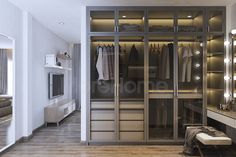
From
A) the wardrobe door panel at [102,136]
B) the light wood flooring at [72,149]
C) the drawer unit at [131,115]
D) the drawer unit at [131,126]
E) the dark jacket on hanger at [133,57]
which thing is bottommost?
the light wood flooring at [72,149]

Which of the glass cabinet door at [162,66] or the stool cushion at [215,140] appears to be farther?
the glass cabinet door at [162,66]

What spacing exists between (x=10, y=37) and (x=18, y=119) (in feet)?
5.27

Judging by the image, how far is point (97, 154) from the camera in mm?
3805

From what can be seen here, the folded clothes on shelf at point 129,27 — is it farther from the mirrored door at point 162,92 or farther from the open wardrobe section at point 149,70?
the mirrored door at point 162,92

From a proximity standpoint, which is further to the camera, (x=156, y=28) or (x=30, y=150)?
(x=156, y=28)

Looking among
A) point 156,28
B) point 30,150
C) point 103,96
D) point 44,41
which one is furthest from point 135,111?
point 44,41

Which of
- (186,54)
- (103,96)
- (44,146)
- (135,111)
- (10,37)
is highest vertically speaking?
(10,37)

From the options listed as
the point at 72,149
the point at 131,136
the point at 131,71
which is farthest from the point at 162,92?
the point at 72,149

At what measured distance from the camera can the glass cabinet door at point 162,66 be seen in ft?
14.4

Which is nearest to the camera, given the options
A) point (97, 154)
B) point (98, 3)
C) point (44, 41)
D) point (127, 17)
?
point (97, 154)

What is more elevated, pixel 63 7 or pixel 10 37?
pixel 63 7

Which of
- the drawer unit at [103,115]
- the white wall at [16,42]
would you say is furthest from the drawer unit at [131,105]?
the white wall at [16,42]

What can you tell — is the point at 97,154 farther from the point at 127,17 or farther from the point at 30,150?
the point at 127,17

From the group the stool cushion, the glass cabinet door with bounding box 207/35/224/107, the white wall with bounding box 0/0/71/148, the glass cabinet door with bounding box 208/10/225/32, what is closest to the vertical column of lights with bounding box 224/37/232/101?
the glass cabinet door with bounding box 207/35/224/107
